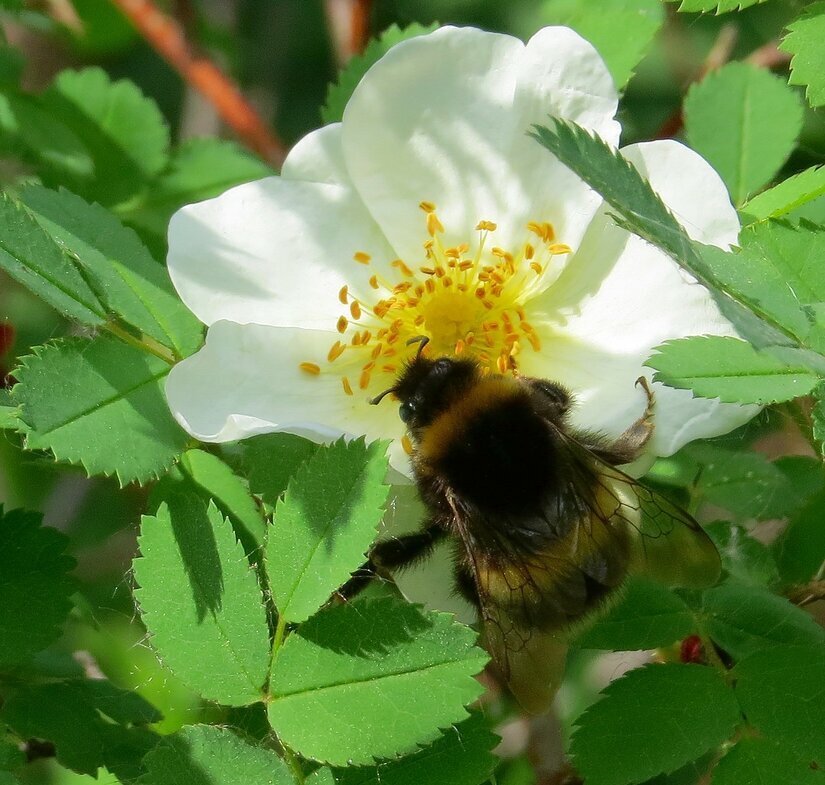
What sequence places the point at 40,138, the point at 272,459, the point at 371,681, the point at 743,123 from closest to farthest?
the point at 371,681 → the point at 272,459 → the point at 743,123 → the point at 40,138

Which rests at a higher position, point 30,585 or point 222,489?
point 222,489

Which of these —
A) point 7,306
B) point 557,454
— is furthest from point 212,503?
point 7,306

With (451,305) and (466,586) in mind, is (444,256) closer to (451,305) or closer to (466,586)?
(451,305)

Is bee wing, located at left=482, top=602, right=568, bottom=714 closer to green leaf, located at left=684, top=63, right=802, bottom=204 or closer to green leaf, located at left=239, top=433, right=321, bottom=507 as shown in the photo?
green leaf, located at left=239, top=433, right=321, bottom=507

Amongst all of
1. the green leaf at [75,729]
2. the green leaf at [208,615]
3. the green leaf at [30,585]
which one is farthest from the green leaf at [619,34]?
the green leaf at [75,729]

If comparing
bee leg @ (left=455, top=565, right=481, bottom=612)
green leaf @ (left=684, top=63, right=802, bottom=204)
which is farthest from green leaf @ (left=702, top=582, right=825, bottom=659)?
green leaf @ (left=684, top=63, right=802, bottom=204)

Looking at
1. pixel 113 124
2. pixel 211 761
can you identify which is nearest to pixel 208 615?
pixel 211 761

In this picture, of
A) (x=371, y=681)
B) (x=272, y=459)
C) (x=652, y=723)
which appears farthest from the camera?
(x=272, y=459)
